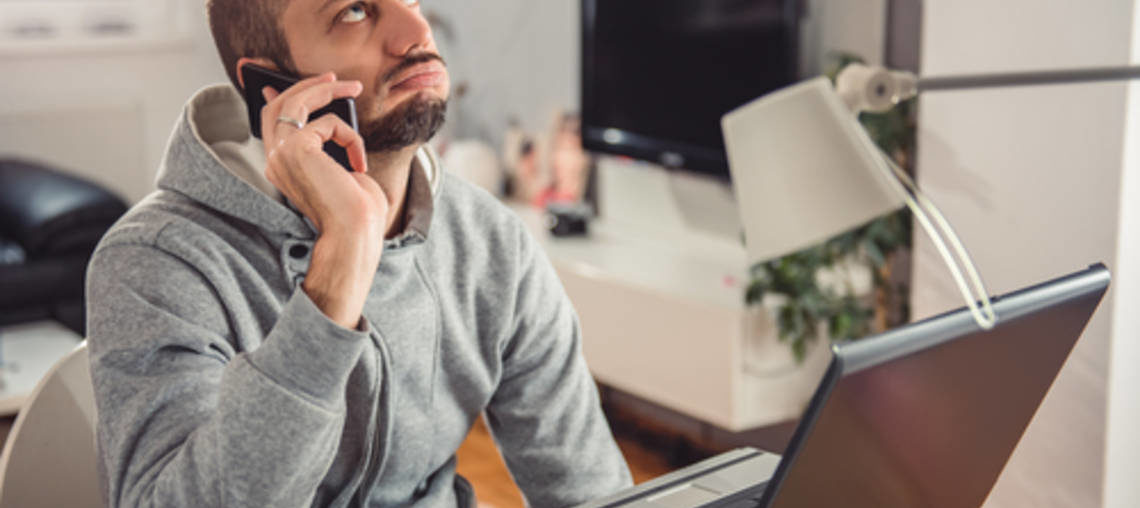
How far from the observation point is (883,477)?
0.76 m

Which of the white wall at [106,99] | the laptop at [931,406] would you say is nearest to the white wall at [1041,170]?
the laptop at [931,406]

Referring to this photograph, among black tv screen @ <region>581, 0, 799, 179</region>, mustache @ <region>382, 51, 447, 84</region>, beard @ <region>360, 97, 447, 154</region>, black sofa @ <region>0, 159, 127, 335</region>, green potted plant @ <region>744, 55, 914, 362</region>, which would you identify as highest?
mustache @ <region>382, 51, 447, 84</region>

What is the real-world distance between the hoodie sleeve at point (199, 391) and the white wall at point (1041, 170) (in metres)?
1.09

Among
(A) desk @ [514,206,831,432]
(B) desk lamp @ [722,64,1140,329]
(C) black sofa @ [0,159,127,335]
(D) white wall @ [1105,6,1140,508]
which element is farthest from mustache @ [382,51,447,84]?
(C) black sofa @ [0,159,127,335]

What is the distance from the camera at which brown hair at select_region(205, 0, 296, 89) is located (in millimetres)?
1125

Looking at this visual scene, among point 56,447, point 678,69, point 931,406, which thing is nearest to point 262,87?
point 56,447

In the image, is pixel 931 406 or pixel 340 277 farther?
pixel 340 277

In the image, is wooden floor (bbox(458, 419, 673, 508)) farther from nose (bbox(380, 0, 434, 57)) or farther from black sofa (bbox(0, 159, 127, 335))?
nose (bbox(380, 0, 434, 57))

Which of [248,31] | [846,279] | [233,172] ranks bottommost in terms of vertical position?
[846,279]

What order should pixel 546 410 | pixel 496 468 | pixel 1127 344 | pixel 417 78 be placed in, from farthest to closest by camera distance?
1. pixel 496 468
2. pixel 1127 344
3. pixel 546 410
4. pixel 417 78

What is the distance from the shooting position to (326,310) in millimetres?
932

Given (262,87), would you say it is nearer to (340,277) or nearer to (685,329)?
(340,277)

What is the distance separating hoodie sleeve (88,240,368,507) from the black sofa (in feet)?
9.24

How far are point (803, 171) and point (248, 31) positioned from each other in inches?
23.5
